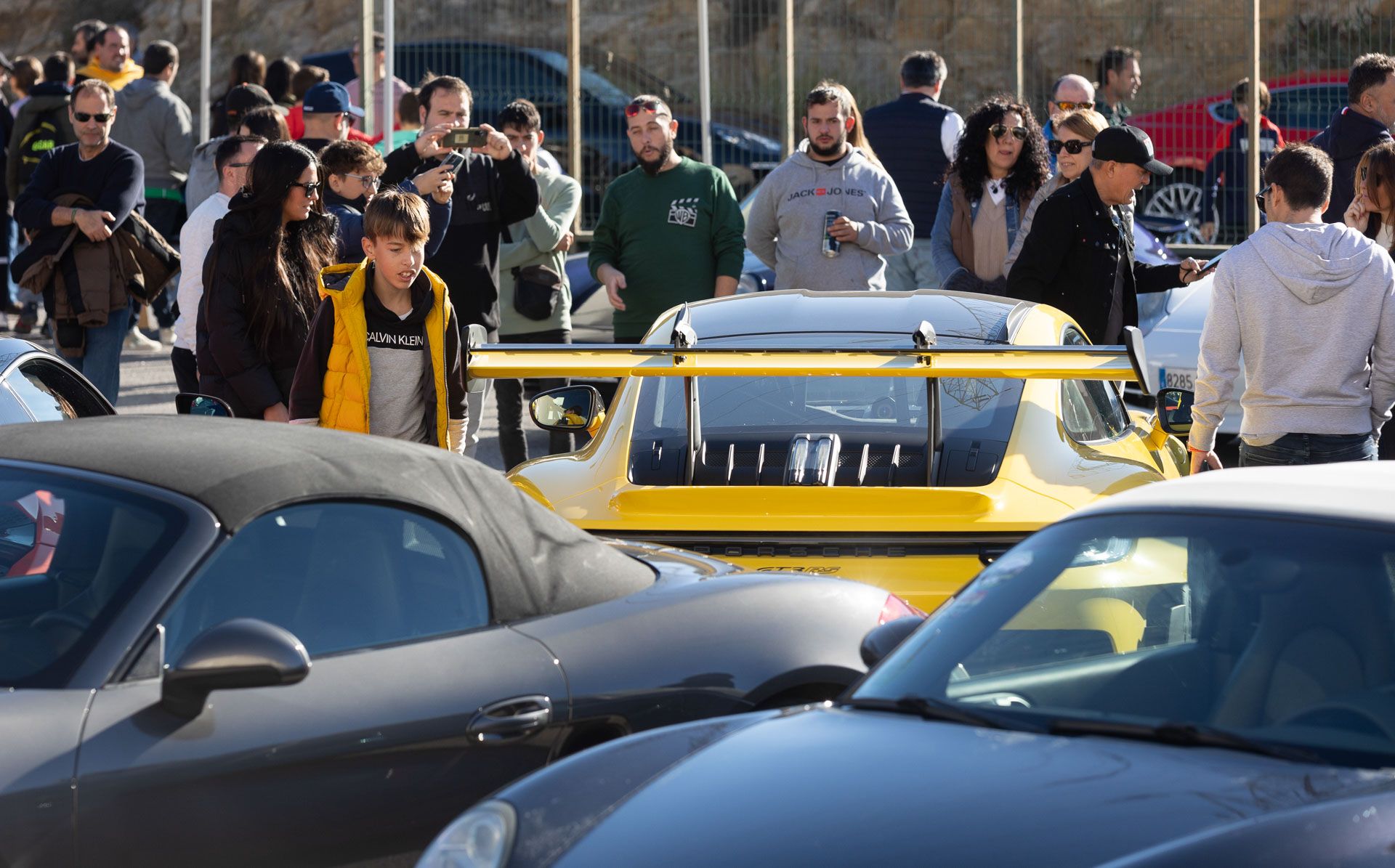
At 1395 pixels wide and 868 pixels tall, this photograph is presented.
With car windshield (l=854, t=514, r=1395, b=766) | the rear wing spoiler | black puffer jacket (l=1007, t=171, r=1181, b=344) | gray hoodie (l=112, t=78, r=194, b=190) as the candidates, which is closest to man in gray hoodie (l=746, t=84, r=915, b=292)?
black puffer jacket (l=1007, t=171, r=1181, b=344)

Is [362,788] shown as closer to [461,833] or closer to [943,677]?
[461,833]

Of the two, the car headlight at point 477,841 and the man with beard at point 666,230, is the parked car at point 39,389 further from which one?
the man with beard at point 666,230

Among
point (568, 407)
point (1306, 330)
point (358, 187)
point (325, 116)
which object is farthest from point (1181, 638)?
point (325, 116)

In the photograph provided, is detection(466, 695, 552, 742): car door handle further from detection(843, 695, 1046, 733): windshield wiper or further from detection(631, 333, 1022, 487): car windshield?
detection(631, 333, 1022, 487): car windshield

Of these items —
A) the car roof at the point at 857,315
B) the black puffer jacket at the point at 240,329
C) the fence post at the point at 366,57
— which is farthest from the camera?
the fence post at the point at 366,57

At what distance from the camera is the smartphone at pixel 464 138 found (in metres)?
8.52

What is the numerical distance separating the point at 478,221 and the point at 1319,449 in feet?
13.4

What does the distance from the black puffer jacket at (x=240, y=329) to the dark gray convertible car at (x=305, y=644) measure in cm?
255

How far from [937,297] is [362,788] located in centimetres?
361

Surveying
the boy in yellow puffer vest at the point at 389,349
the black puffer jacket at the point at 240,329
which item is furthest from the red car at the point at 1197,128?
the boy in yellow puffer vest at the point at 389,349

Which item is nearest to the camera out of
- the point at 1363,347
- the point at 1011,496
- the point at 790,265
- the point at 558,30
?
Answer: the point at 1011,496

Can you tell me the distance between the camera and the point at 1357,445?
246 inches

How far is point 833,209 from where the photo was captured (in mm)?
9148

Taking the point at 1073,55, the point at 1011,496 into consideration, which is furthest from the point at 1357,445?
the point at 1073,55
